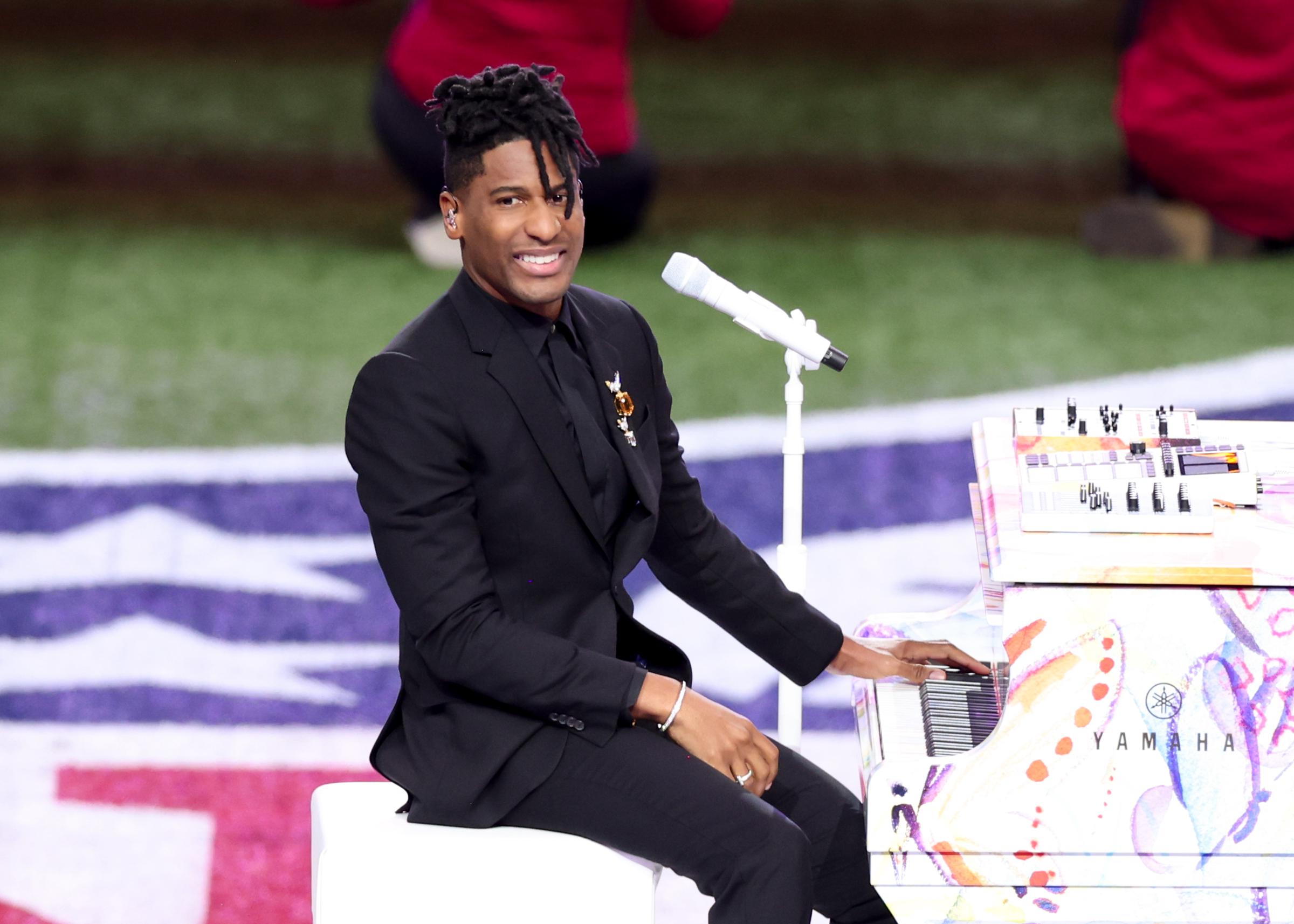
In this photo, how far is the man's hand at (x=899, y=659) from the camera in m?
2.38

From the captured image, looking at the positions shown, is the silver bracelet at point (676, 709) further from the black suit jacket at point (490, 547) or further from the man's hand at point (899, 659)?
the man's hand at point (899, 659)

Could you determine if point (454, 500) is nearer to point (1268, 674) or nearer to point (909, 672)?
point (909, 672)

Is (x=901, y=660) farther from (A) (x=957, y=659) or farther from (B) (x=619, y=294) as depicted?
(B) (x=619, y=294)

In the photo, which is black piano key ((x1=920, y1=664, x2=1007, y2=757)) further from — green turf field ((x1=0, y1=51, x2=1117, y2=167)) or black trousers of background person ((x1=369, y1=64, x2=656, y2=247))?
green turf field ((x1=0, y1=51, x2=1117, y2=167))

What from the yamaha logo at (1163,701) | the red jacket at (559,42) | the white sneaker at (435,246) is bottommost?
the yamaha logo at (1163,701)

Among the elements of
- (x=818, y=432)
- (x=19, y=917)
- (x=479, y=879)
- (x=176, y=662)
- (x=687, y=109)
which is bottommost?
(x=19, y=917)

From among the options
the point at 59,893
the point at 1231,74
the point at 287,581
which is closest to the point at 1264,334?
the point at 1231,74

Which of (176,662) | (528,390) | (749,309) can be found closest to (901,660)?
(749,309)

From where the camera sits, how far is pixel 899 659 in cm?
240

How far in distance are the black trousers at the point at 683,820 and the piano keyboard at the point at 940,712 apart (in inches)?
7.1

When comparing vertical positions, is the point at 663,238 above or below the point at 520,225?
below

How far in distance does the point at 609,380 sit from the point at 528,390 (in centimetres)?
14

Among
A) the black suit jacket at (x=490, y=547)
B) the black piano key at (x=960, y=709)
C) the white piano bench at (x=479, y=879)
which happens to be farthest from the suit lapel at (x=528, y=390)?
the black piano key at (x=960, y=709)

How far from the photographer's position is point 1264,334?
4.83m
